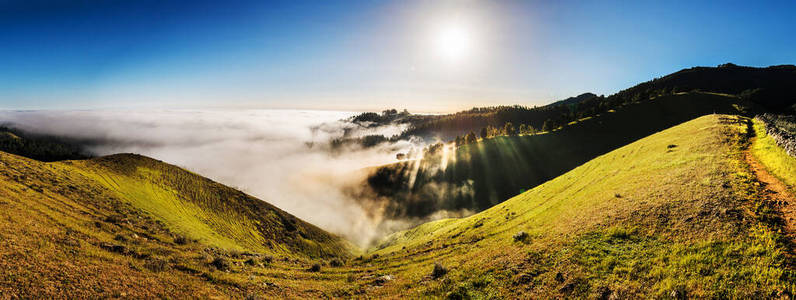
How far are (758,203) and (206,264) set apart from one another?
119 ft

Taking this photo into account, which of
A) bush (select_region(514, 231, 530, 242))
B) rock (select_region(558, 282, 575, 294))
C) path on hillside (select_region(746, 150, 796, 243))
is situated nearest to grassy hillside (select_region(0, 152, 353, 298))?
rock (select_region(558, 282, 575, 294))

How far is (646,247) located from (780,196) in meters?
10.5

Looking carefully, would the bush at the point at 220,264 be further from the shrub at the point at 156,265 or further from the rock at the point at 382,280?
the rock at the point at 382,280

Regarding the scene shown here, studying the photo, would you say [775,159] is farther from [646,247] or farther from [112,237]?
[112,237]

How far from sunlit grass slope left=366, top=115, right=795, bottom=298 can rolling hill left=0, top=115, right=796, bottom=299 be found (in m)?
0.08

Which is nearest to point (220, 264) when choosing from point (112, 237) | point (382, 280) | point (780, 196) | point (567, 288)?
point (112, 237)

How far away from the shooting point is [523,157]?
109 m

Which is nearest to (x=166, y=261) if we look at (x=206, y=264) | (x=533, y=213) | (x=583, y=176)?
(x=206, y=264)

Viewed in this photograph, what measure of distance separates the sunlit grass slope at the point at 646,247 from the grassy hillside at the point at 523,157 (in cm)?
7116

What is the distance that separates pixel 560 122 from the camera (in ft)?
429

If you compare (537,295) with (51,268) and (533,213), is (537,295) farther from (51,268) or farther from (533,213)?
(51,268)

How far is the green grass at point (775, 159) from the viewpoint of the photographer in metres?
18.0

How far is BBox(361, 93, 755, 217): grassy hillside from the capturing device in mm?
95562

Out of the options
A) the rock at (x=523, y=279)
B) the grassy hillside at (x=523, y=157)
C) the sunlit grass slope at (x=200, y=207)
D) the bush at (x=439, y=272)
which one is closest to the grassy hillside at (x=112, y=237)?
the sunlit grass slope at (x=200, y=207)
